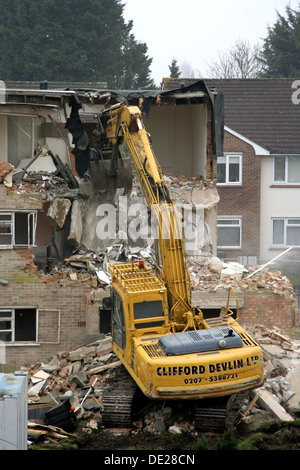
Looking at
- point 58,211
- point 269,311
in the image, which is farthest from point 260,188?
point 58,211

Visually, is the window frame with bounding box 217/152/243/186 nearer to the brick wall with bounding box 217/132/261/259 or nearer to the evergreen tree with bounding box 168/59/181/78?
the brick wall with bounding box 217/132/261/259

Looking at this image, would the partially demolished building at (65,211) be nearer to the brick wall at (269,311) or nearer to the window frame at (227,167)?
the brick wall at (269,311)

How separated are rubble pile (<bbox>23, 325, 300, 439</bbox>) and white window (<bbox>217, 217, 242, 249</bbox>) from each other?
1360 cm

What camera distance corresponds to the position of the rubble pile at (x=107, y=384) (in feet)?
49.5

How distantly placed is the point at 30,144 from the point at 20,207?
12.8 ft

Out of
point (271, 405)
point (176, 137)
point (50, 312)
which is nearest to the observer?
point (271, 405)

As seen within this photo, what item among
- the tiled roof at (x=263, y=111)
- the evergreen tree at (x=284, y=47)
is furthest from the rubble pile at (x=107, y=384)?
the evergreen tree at (x=284, y=47)

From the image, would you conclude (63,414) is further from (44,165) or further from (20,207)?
(44,165)

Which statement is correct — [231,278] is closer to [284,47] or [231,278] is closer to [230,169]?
[230,169]

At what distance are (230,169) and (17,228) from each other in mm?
15413

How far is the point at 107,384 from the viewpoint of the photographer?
17.6 m

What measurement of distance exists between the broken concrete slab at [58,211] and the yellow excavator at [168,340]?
6.14 meters

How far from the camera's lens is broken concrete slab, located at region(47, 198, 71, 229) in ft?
74.6
